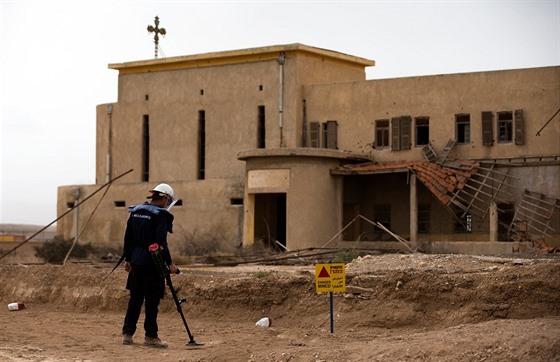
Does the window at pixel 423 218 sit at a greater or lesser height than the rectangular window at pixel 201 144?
lesser

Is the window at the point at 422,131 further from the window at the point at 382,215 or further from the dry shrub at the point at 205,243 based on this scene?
the dry shrub at the point at 205,243

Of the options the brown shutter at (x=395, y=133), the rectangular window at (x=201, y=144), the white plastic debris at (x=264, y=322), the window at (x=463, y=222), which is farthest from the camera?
the rectangular window at (x=201, y=144)

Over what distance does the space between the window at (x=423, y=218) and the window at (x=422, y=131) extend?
2206 millimetres

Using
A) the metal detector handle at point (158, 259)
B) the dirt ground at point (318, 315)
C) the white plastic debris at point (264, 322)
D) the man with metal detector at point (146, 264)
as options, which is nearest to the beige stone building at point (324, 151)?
the dirt ground at point (318, 315)

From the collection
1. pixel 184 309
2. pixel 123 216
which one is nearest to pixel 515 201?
pixel 123 216

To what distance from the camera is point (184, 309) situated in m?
17.8

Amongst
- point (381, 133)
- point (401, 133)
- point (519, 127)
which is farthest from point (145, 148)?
point (519, 127)

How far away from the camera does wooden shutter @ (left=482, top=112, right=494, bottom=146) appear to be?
114ft

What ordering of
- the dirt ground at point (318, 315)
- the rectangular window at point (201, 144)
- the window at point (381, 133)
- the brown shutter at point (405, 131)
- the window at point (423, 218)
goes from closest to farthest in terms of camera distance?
the dirt ground at point (318, 315) → the window at point (423, 218) → the brown shutter at point (405, 131) → the window at point (381, 133) → the rectangular window at point (201, 144)

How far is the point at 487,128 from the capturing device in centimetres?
3475

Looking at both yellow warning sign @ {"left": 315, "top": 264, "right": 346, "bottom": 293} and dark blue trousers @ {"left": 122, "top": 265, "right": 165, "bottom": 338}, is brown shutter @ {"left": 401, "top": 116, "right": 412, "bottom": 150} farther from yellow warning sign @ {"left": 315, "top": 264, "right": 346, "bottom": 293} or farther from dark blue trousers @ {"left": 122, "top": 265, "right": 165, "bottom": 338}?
dark blue trousers @ {"left": 122, "top": 265, "right": 165, "bottom": 338}

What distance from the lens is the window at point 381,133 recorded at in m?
36.9

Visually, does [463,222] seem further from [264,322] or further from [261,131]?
[264,322]

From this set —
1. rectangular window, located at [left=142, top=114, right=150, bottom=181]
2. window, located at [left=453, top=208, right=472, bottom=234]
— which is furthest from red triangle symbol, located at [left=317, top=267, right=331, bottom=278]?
rectangular window, located at [left=142, top=114, right=150, bottom=181]
